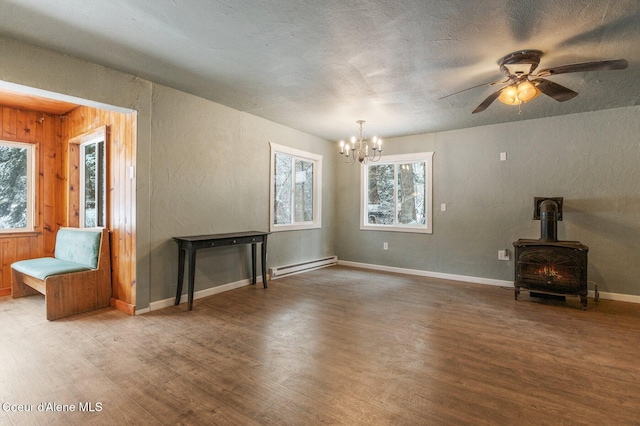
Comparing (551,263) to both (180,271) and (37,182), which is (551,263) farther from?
(37,182)

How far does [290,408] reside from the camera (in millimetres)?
1795

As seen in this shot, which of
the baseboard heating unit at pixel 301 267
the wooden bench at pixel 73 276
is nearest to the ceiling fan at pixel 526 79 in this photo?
the baseboard heating unit at pixel 301 267

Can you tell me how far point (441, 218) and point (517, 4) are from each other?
3.71m

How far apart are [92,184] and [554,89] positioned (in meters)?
5.49

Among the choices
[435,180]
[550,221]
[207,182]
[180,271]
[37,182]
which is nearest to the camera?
[180,271]

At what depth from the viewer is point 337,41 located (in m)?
2.48

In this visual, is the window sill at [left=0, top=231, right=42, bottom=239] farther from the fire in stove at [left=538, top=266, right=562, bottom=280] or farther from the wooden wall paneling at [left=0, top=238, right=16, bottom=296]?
the fire in stove at [left=538, top=266, right=562, bottom=280]

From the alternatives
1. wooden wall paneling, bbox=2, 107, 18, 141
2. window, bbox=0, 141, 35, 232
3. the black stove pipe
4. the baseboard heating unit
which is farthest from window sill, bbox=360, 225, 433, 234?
wooden wall paneling, bbox=2, 107, 18, 141

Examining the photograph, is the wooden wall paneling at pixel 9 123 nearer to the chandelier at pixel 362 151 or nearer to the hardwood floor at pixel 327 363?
the hardwood floor at pixel 327 363

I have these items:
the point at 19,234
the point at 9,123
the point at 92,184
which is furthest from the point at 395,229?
the point at 9,123

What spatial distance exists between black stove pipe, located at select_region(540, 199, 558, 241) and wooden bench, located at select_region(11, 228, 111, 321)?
5.35m

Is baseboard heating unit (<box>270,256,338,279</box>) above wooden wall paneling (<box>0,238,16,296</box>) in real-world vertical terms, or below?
below

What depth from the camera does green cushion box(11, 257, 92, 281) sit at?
3245mm

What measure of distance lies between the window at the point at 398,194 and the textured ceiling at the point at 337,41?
6.21ft
